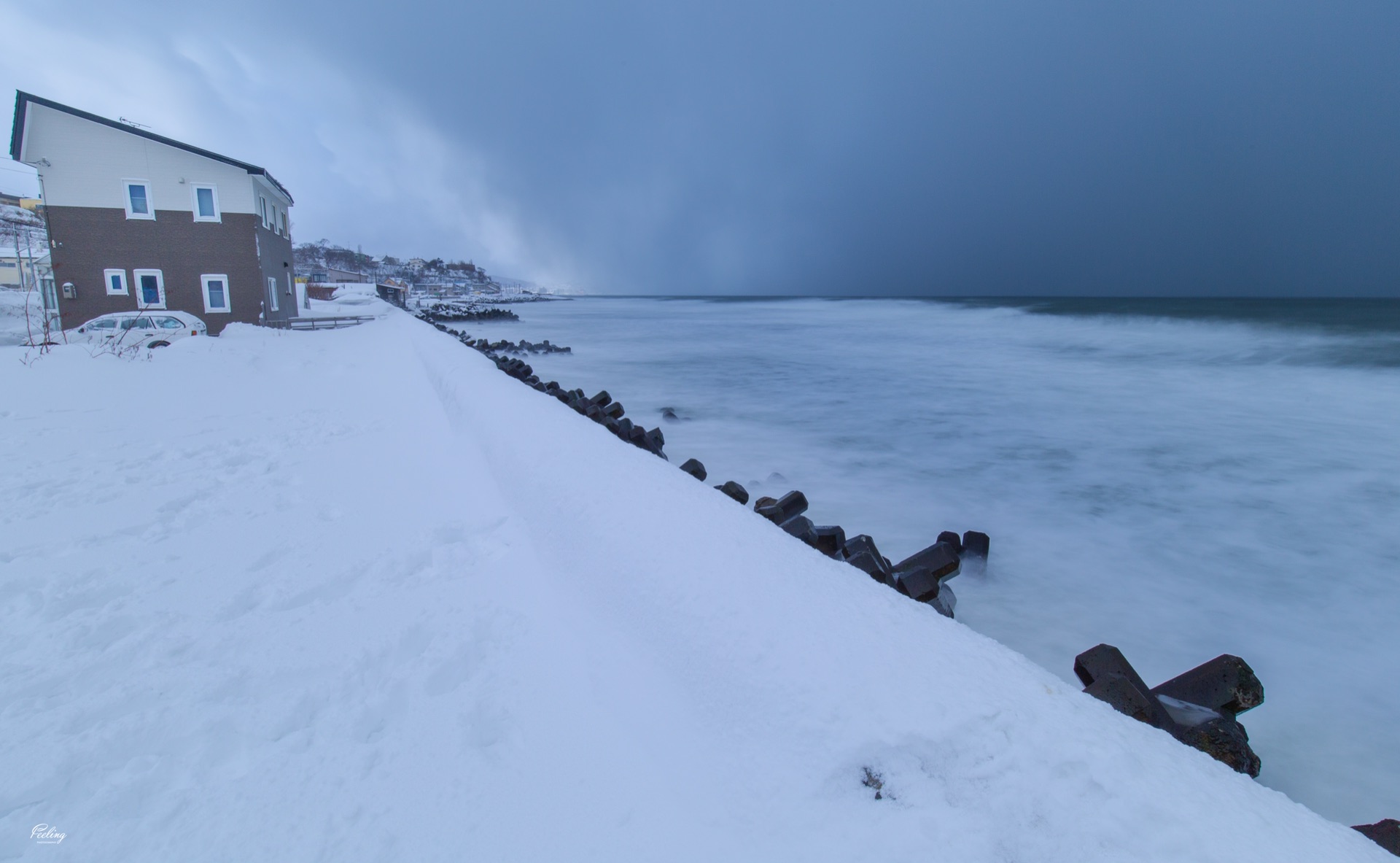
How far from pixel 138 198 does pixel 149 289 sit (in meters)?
2.57

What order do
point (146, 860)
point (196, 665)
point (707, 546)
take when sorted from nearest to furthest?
point (146, 860), point (196, 665), point (707, 546)

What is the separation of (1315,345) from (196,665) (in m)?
31.1

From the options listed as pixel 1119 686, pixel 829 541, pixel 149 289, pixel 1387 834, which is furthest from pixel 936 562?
pixel 149 289

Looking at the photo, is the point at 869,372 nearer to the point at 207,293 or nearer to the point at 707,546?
the point at 707,546

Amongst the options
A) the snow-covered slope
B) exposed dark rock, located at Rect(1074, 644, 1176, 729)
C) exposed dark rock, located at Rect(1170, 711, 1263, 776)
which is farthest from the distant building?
exposed dark rock, located at Rect(1170, 711, 1263, 776)

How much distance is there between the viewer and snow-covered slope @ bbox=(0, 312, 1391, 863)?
1380 mm

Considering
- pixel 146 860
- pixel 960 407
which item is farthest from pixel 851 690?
pixel 960 407

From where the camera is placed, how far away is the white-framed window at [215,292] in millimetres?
18594

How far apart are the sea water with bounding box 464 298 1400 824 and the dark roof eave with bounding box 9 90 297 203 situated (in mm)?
10819

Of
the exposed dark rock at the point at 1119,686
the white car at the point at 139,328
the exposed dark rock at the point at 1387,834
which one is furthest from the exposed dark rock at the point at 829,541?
the white car at the point at 139,328

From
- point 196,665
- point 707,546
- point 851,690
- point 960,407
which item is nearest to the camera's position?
point 851,690

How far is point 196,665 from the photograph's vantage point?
2115 millimetres

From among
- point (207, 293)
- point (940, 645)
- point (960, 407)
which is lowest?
point (960, 407)

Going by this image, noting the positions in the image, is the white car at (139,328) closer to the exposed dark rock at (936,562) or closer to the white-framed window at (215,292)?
the white-framed window at (215,292)
